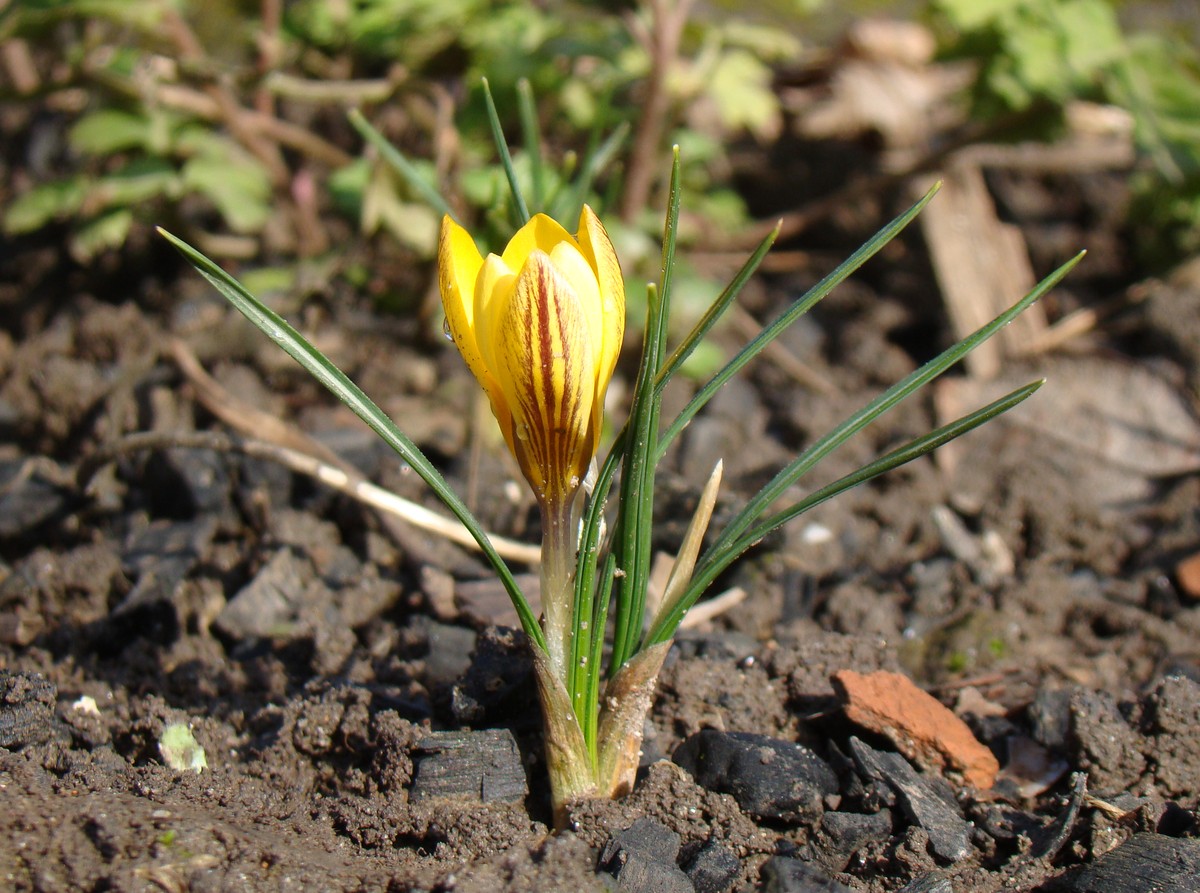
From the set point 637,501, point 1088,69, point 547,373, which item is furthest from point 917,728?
point 1088,69

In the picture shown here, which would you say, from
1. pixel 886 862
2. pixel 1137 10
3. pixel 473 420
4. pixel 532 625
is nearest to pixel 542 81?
pixel 473 420

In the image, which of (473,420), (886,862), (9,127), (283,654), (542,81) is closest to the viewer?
(886,862)

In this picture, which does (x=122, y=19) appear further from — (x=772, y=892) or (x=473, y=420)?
(x=772, y=892)

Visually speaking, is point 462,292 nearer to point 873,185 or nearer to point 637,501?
point 637,501

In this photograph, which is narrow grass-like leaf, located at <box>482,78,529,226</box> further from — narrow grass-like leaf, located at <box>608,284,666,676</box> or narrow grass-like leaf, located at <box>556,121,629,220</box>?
narrow grass-like leaf, located at <box>556,121,629,220</box>

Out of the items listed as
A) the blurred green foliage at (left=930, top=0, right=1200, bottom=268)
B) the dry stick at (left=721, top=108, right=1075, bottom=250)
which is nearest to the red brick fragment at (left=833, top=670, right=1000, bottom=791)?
the dry stick at (left=721, top=108, right=1075, bottom=250)
